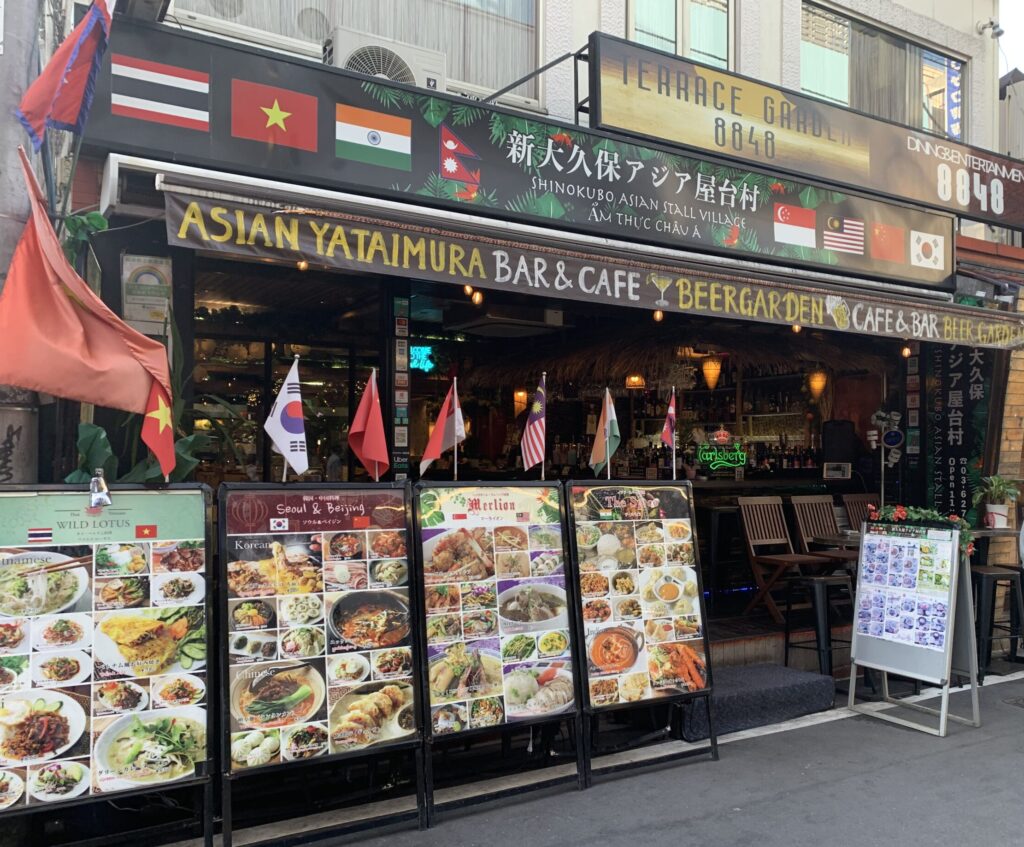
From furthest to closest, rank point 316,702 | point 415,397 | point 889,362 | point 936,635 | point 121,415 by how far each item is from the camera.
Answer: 1. point 415,397
2. point 889,362
3. point 936,635
4. point 121,415
5. point 316,702

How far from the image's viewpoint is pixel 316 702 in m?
4.24

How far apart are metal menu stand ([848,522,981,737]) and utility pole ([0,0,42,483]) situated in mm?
5720

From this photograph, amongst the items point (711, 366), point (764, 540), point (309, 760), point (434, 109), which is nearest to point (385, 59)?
point (434, 109)

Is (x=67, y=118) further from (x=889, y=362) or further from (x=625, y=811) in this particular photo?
(x=889, y=362)

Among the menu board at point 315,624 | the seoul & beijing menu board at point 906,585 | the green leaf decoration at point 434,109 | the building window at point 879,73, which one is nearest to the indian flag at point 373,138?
the green leaf decoration at point 434,109

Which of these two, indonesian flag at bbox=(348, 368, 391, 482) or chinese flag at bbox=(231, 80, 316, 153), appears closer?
indonesian flag at bbox=(348, 368, 391, 482)

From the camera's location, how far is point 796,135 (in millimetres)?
8289

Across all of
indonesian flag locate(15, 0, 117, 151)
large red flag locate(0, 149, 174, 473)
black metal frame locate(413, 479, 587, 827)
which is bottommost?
A: black metal frame locate(413, 479, 587, 827)

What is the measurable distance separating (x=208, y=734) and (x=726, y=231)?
239 inches

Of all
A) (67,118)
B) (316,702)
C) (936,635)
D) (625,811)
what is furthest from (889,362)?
(67,118)

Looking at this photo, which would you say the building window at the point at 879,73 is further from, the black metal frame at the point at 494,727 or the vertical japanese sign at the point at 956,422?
the black metal frame at the point at 494,727

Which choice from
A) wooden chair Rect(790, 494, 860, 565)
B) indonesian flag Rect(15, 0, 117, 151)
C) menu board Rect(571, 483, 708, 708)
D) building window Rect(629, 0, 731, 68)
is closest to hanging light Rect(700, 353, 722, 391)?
wooden chair Rect(790, 494, 860, 565)

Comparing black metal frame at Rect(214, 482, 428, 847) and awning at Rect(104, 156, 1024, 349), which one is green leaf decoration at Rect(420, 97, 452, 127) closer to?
awning at Rect(104, 156, 1024, 349)

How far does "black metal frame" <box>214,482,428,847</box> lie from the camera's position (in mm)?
4000
